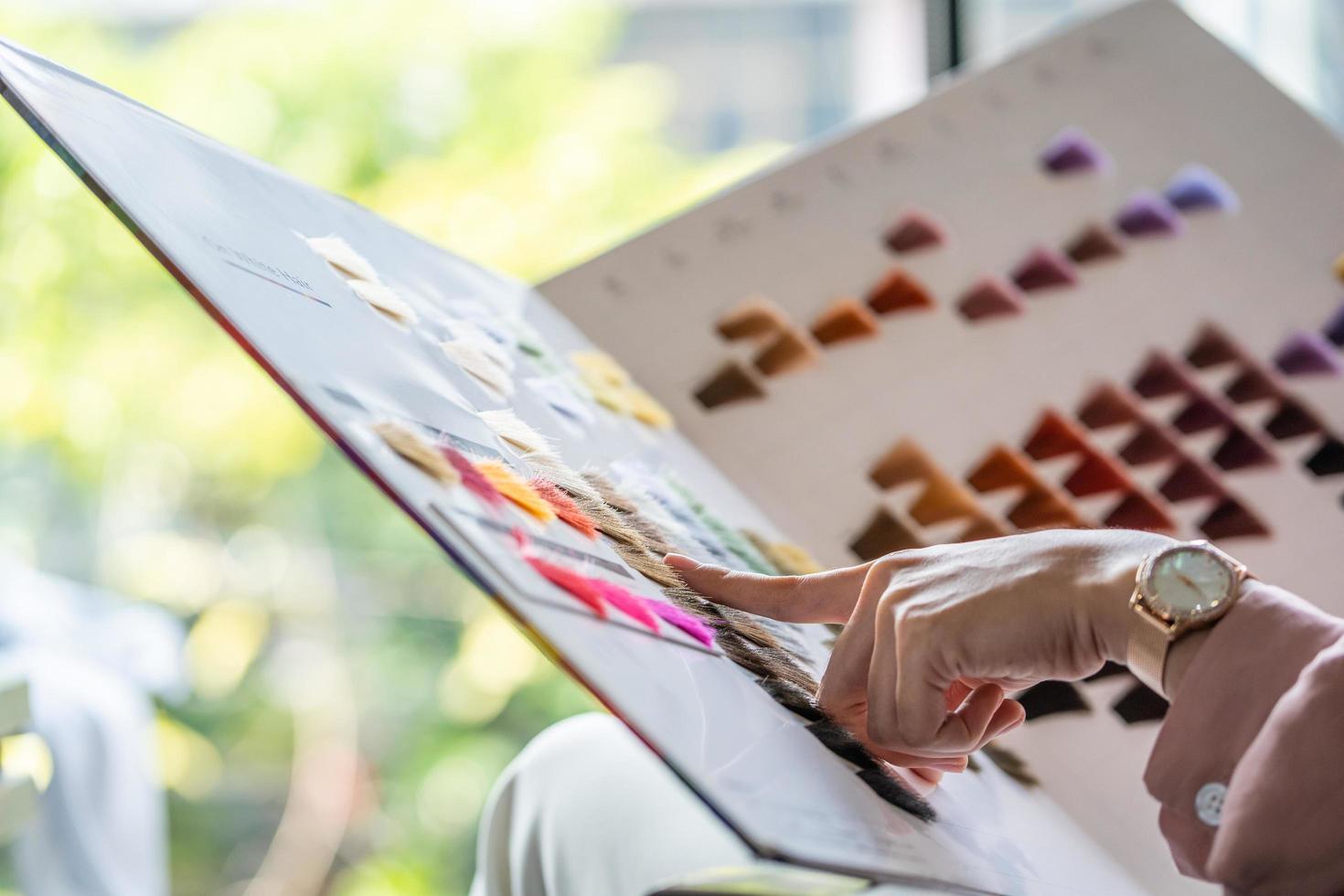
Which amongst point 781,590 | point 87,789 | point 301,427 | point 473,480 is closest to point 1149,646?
point 781,590

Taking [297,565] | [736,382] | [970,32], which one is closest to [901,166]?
[736,382]

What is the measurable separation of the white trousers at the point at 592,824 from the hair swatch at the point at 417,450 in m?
0.27

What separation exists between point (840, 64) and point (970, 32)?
0.94 metres

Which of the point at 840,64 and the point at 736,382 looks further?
the point at 840,64

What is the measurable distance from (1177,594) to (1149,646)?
2 centimetres

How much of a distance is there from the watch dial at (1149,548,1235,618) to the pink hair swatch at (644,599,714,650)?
6.8 inches

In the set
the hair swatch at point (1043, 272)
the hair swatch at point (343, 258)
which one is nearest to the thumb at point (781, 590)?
the hair swatch at point (343, 258)

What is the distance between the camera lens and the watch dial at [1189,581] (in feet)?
1.42

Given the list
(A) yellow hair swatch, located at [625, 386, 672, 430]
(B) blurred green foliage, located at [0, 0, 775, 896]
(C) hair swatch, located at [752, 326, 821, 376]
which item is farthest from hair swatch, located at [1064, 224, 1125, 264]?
(B) blurred green foliage, located at [0, 0, 775, 896]

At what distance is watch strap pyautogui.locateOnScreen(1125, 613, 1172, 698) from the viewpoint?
0.44 meters

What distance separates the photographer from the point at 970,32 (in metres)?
1.68

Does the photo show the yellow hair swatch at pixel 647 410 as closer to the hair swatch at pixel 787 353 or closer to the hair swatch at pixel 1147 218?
the hair swatch at pixel 787 353

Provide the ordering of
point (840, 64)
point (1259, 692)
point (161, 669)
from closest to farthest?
1. point (1259, 692)
2. point (161, 669)
3. point (840, 64)

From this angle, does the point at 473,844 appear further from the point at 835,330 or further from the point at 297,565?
the point at 835,330
